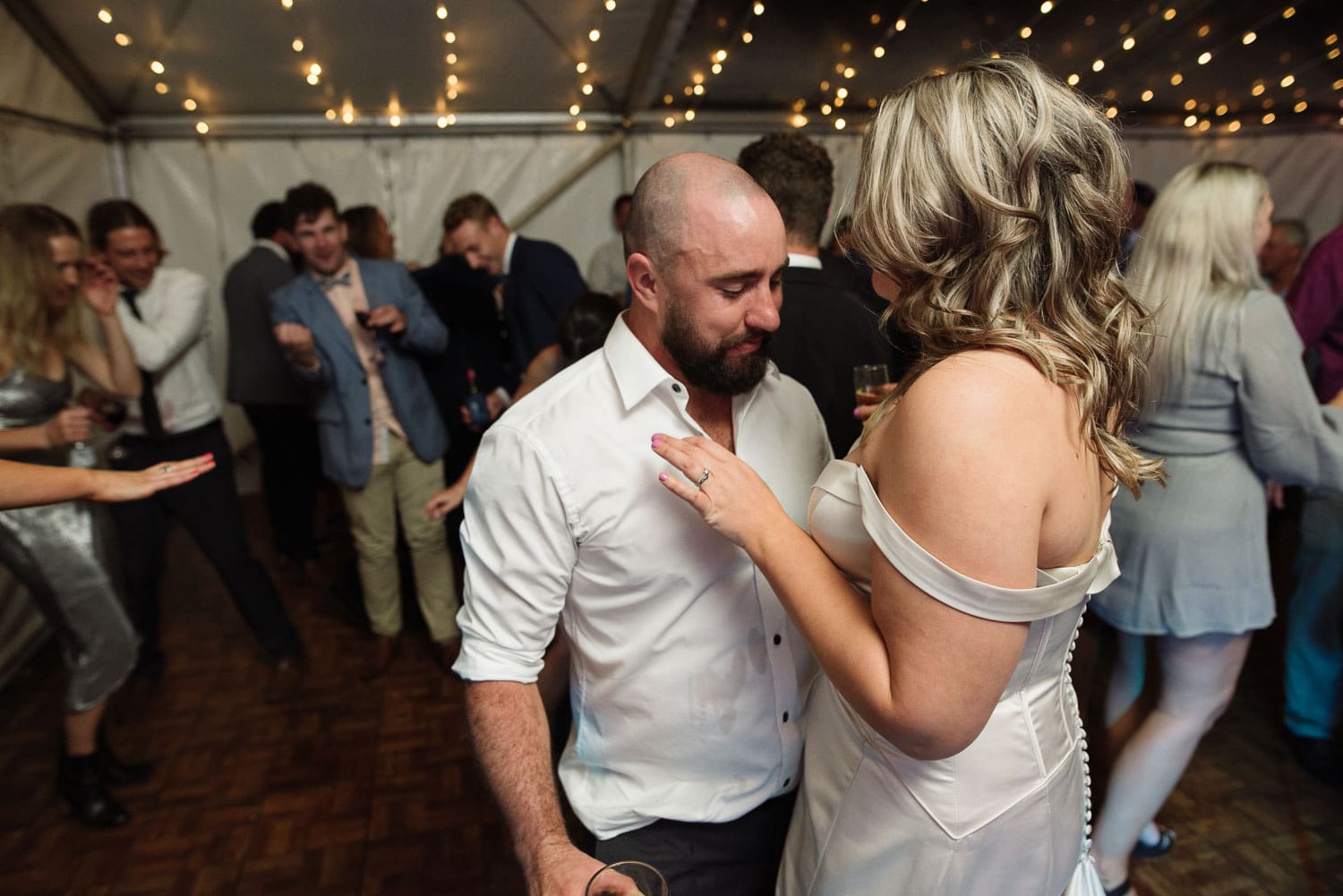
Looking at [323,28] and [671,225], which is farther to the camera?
[323,28]

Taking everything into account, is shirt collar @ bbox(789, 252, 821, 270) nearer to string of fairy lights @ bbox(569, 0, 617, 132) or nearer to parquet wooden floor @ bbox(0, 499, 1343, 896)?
parquet wooden floor @ bbox(0, 499, 1343, 896)

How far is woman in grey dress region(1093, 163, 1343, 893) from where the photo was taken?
1.78 metres

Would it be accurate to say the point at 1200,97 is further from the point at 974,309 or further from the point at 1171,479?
the point at 974,309

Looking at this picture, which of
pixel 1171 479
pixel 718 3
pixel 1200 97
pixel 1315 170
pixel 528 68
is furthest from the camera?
pixel 1315 170

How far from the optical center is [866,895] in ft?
3.65

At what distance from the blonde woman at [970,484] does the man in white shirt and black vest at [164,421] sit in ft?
8.62

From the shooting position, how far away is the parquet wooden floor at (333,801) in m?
2.21

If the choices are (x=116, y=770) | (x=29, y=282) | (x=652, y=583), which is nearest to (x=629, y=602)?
(x=652, y=583)

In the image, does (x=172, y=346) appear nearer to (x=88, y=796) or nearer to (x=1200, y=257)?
(x=88, y=796)

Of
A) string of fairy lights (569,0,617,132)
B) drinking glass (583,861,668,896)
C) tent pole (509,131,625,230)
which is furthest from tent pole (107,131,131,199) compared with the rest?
drinking glass (583,861,668,896)

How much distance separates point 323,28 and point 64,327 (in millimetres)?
2415

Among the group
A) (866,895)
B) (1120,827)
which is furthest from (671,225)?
(1120,827)

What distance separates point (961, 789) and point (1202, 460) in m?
1.27

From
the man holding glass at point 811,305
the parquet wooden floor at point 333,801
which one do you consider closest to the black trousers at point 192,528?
the parquet wooden floor at point 333,801
